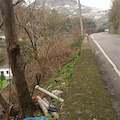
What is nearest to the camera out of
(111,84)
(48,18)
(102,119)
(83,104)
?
(102,119)

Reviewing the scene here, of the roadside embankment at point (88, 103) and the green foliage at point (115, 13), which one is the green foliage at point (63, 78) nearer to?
the roadside embankment at point (88, 103)

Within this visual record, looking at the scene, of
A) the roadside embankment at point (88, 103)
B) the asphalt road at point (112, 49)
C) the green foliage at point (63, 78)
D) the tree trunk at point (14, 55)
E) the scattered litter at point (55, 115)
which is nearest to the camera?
the roadside embankment at point (88, 103)

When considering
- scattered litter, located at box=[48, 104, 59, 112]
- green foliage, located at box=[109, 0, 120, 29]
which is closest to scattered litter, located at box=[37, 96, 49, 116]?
scattered litter, located at box=[48, 104, 59, 112]

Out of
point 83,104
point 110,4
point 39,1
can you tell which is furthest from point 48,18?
point 110,4

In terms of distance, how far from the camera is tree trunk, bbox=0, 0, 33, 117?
9.30ft

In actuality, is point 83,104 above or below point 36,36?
below

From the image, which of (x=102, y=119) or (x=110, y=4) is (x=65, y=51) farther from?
(x=110, y=4)

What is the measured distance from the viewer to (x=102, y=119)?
→ 6.96ft

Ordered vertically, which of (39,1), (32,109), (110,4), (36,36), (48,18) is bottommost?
(32,109)

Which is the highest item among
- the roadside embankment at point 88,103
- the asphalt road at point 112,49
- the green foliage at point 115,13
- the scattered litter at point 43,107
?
the green foliage at point 115,13

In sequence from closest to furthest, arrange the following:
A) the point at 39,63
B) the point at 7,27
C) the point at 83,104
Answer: the point at 83,104 → the point at 7,27 → the point at 39,63

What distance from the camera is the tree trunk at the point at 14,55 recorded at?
112 inches

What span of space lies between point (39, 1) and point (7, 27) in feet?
17.3

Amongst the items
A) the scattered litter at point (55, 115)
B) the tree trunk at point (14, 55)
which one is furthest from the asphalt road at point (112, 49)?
the tree trunk at point (14, 55)
